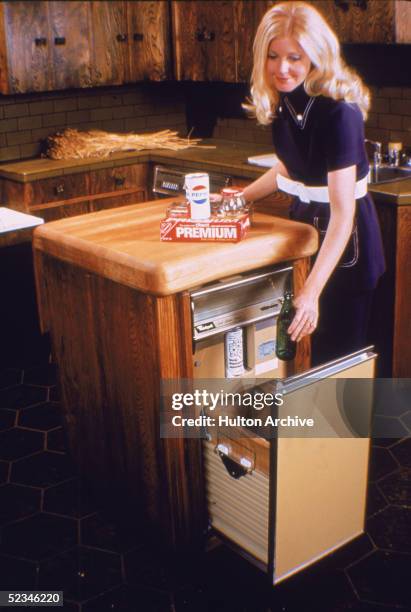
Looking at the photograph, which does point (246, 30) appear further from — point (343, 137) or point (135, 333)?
point (135, 333)

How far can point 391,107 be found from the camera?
4086mm

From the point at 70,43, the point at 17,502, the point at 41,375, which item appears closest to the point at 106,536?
the point at 17,502

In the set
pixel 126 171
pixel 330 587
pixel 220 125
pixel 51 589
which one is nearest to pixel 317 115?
pixel 330 587

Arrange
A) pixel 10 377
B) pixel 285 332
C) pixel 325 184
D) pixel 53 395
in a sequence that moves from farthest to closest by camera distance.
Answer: pixel 10 377 < pixel 53 395 < pixel 325 184 < pixel 285 332

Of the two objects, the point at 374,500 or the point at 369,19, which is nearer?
the point at 374,500

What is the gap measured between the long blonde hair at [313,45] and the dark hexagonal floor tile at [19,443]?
6.13 ft

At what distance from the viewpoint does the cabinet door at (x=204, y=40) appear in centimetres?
448

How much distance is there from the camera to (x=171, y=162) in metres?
4.55

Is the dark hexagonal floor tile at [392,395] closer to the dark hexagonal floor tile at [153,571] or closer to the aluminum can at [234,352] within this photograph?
the aluminum can at [234,352]

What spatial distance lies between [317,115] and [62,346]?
3.89ft

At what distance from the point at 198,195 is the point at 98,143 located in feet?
8.53

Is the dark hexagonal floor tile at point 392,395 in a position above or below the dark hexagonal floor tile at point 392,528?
above

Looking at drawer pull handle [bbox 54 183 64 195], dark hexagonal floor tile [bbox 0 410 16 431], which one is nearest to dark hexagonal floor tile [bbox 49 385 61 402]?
dark hexagonal floor tile [bbox 0 410 16 431]

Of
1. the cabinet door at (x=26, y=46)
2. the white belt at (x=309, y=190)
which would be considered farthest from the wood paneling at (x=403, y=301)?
the cabinet door at (x=26, y=46)
